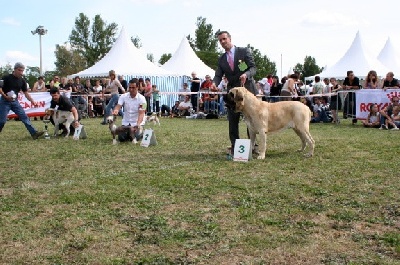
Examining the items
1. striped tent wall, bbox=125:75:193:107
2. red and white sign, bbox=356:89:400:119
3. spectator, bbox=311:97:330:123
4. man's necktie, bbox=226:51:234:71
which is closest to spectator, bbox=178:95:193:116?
striped tent wall, bbox=125:75:193:107

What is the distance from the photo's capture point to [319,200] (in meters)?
4.26

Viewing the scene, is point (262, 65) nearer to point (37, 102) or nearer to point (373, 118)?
point (37, 102)

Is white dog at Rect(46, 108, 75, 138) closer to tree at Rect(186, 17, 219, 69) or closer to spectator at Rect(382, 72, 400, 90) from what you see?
spectator at Rect(382, 72, 400, 90)

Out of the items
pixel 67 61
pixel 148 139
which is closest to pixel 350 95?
pixel 148 139

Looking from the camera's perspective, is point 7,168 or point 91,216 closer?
A: point 91,216

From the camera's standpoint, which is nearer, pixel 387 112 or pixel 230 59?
pixel 230 59

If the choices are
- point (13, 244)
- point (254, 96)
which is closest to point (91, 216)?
point (13, 244)

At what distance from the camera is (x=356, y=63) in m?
22.9

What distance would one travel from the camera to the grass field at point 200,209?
9.90 feet

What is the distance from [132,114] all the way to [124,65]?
1357 cm

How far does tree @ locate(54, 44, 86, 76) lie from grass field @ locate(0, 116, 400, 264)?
55.8m

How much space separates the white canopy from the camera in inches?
860

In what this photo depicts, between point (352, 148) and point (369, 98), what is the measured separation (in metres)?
6.39

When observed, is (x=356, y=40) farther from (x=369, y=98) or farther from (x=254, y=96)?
(x=254, y=96)
